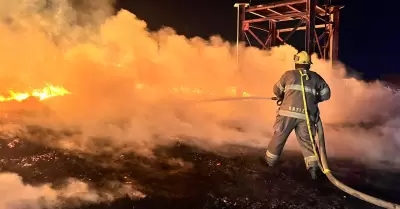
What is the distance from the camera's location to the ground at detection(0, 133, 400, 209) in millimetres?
4145

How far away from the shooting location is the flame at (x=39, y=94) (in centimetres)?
894

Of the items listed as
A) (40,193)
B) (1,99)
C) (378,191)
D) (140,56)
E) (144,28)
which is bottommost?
(378,191)

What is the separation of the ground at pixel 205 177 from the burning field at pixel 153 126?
0.02 meters

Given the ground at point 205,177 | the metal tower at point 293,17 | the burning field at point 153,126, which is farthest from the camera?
the metal tower at point 293,17

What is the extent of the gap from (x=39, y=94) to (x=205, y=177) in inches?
262

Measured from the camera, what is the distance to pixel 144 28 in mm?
13414

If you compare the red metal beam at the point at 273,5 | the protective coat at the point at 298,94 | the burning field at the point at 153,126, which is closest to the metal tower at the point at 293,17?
the red metal beam at the point at 273,5

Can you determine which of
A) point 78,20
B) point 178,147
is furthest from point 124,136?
point 78,20

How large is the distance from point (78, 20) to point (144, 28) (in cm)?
538

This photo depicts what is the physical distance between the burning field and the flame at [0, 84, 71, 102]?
0.12 ft

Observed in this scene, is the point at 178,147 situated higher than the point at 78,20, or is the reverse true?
the point at 78,20

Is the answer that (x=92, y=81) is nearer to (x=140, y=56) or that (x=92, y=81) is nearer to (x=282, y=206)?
(x=140, y=56)

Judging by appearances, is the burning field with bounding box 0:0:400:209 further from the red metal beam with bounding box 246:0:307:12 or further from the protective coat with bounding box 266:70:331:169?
the red metal beam with bounding box 246:0:307:12

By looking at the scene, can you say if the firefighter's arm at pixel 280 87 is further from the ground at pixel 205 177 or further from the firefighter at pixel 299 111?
the ground at pixel 205 177
